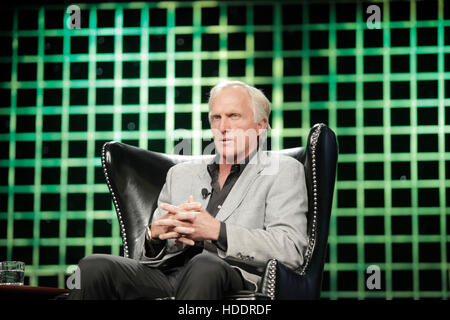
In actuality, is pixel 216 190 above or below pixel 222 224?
above

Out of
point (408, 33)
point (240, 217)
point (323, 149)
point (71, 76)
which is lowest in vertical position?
point (240, 217)

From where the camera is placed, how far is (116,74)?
14.4 feet

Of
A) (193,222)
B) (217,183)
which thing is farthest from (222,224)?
(217,183)

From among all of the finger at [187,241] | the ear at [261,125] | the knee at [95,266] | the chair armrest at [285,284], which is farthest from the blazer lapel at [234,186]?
the knee at [95,266]

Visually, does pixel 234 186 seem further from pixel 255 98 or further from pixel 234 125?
pixel 255 98

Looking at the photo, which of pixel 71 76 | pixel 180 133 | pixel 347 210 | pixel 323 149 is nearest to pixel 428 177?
pixel 347 210

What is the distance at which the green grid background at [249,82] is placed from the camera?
163 inches

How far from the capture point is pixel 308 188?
2.50 metres

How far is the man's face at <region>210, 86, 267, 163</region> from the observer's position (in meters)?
2.54

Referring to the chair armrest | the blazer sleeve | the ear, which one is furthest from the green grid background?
the chair armrest

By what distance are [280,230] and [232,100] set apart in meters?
0.62

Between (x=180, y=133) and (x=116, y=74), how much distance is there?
0.63 metres

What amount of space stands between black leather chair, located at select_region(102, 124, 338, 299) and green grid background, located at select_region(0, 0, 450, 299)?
1366 millimetres
